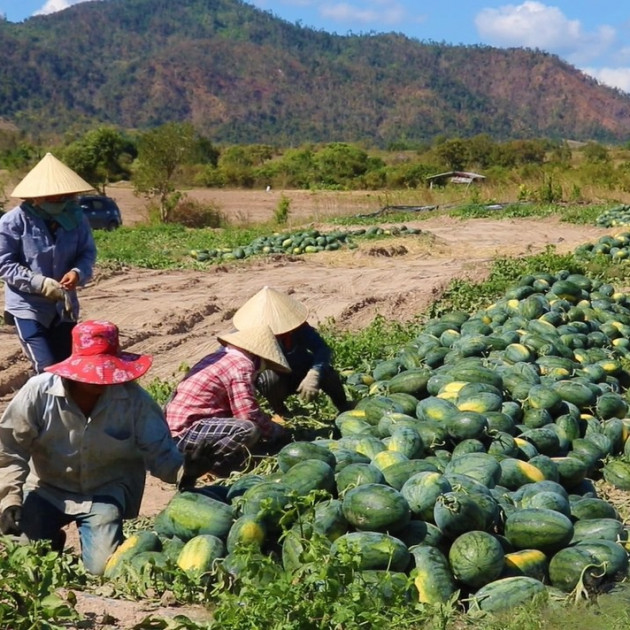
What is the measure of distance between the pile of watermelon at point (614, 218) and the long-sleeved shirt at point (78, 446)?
660 inches

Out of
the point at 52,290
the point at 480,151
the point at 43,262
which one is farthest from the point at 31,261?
the point at 480,151

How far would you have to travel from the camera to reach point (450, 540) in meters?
4.04

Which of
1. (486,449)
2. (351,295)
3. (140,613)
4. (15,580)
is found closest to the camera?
(15,580)

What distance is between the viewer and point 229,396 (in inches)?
217

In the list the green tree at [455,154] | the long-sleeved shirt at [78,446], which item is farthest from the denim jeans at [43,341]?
the green tree at [455,154]

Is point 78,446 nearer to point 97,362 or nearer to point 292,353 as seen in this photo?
point 97,362

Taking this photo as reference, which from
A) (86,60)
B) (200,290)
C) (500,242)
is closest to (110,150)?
(500,242)

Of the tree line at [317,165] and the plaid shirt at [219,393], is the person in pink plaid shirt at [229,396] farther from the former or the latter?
the tree line at [317,165]

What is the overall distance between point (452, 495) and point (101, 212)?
20812 mm

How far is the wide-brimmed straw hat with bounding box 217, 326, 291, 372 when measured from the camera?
Answer: 5.45m

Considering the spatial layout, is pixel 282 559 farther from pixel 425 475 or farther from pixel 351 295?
pixel 351 295

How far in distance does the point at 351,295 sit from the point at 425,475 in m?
8.38

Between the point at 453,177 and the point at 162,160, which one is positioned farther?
the point at 453,177

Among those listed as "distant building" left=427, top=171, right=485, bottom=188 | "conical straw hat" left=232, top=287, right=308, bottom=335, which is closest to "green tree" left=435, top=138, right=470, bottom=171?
"distant building" left=427, top=171, right=485, bottom=188
